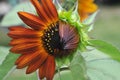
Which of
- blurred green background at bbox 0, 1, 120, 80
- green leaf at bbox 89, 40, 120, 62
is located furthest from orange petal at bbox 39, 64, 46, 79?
blurred green background at bbox 0, 1, 120, 80

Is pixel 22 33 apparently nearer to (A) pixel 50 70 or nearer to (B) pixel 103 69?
(A) pixel 50 70

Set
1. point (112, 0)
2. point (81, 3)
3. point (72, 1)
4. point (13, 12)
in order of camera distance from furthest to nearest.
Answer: point (112, 0), point (13, 12), point (81, 3), point (72, 1)

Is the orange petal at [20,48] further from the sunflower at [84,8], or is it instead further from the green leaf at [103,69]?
the sunflower at [84,8]

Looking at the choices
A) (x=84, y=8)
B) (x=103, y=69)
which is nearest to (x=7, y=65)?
(x=103, y=69)

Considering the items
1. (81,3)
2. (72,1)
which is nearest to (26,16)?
(72,1)

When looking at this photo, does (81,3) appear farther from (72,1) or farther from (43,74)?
(43,74)

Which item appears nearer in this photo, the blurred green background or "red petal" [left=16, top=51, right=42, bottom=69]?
"red petal" [left=16, top=51, right=42, bottom=69]

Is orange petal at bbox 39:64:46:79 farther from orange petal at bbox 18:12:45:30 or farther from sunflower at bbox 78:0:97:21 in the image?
sunflower at bbox 78:0:97:21

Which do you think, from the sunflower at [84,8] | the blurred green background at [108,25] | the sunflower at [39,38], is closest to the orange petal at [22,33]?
the sunflower at [39,38]
